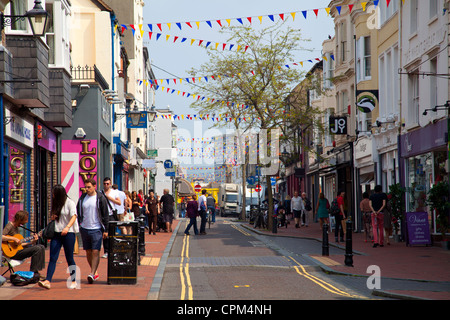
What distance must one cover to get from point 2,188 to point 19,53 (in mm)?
3255

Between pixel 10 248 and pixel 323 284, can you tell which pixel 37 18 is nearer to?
pixel 10 248

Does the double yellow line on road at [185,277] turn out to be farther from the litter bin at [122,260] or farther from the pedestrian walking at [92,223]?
the pedestrian walking at [92,223]

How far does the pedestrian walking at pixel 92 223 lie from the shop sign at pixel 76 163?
13.0 metres

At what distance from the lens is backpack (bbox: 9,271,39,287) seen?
1237 centimetres

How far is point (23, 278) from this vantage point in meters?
12.5

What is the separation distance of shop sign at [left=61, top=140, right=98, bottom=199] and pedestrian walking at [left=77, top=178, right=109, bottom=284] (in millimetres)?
13021

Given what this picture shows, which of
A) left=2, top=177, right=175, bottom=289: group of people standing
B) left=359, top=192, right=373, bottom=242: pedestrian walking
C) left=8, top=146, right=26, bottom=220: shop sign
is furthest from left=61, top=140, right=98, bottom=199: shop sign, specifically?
left=2, top=177, right=175, bottom=289: group of people standing

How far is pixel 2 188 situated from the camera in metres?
16.6

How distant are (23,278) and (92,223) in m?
1.48

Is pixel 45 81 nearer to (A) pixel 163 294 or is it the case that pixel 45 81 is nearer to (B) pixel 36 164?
(B) pixel 36 164

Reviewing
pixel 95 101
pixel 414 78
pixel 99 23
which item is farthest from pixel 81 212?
pixel 99 23

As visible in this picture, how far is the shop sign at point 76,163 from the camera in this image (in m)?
25.8

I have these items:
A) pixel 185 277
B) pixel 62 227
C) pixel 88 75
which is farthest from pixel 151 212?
pixel 62 227

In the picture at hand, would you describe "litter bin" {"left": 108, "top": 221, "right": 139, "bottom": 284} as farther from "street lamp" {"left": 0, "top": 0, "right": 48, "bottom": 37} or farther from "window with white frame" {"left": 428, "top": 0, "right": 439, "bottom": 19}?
"window with white frame" {"left": 428, "top": 0, "right": 439, "bottom": 19}
